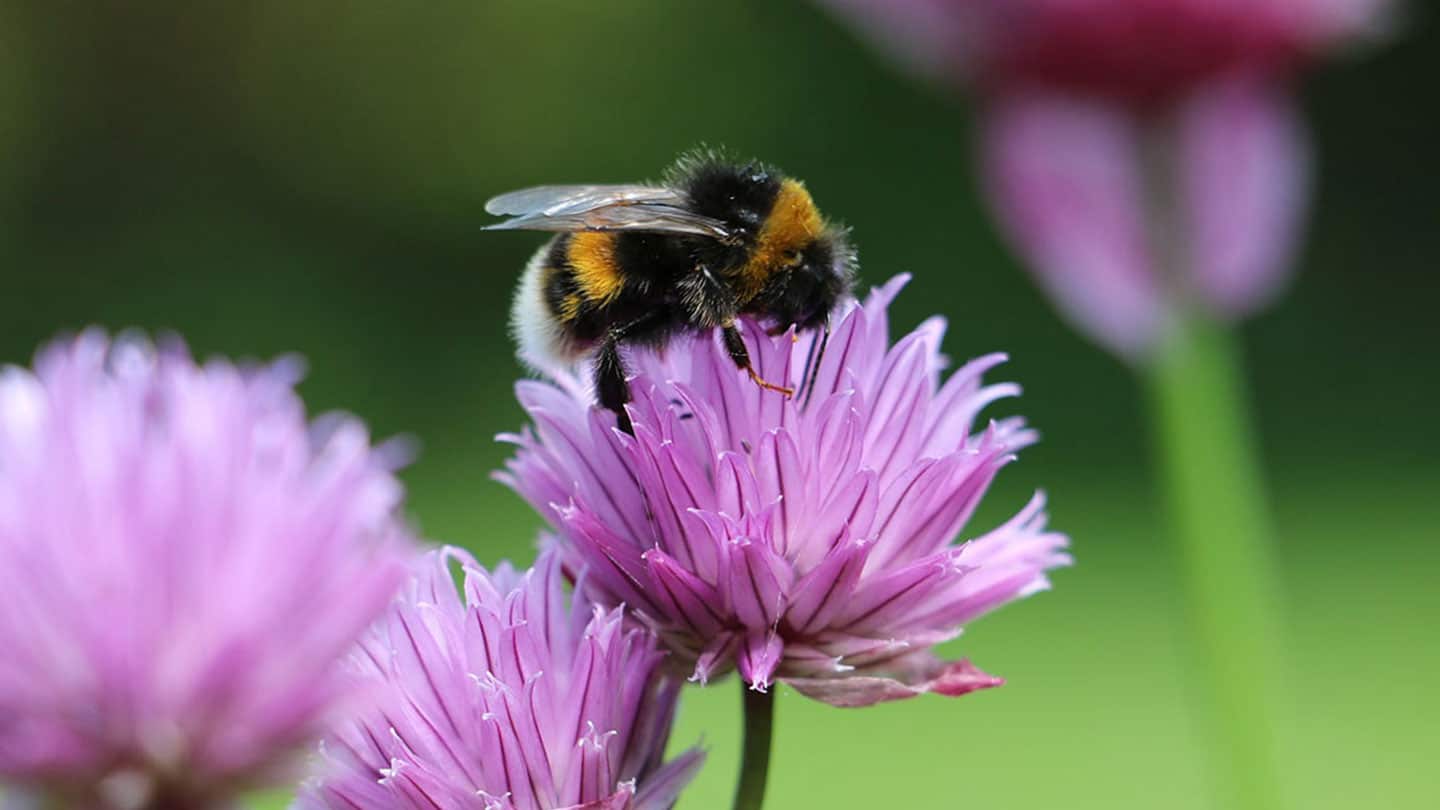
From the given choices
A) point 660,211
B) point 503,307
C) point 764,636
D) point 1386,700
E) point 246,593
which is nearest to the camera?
point 246,593

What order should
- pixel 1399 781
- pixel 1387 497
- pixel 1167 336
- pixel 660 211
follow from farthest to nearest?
pixel 1387 497, pixel 1399 781, pixel 1167 336, pixel 660 211

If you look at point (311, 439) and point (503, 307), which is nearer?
point (311, 439)

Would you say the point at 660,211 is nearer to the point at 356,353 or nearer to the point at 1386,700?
the point at 1386,700

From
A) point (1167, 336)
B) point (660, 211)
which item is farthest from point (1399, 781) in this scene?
point (660, 211)

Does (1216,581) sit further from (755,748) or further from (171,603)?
(171,603)

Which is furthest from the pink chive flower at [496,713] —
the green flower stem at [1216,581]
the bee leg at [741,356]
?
the green flower stem at [1216,581]

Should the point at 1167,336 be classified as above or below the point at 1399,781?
below

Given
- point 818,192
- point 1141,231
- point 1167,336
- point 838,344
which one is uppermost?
point 818,192

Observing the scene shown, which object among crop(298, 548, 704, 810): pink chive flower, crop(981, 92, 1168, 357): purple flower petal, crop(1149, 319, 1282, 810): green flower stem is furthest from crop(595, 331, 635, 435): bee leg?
crop(981, 92, 1168, 357): purple flower petal
